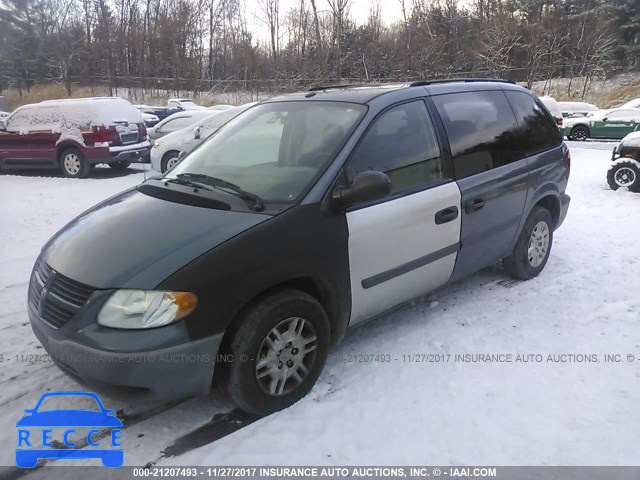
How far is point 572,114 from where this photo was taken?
22.0 m

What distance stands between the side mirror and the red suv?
31.8 feet

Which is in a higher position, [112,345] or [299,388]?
[112,345]

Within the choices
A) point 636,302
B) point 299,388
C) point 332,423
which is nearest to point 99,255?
point 299,388

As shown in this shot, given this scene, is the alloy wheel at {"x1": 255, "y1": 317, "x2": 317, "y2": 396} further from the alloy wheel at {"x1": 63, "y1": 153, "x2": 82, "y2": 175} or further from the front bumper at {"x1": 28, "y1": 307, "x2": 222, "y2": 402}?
the alloy wheel at {"x1": 63, "y1": 153, "x2": 82, "y2": 175}

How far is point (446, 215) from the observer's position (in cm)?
362

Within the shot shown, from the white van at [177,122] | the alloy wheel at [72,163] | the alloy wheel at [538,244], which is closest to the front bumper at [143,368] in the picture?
the alloy wheel at [538,244]

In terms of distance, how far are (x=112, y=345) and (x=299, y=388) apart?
110 centimetres

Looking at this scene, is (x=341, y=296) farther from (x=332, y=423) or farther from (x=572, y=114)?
(x=572, y=114)

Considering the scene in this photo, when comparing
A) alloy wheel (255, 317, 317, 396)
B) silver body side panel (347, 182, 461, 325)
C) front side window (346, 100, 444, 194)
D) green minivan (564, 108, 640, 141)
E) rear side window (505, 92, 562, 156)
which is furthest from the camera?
green minivan (564, 108, 640, 141)

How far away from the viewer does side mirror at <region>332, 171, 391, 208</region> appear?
9.42 feet

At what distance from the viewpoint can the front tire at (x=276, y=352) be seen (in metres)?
2.62

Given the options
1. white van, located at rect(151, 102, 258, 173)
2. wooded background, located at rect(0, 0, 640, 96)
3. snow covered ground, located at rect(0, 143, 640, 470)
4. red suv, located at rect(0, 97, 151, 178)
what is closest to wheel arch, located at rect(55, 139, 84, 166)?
red suv, located at rect(0, 97, 151, 178)

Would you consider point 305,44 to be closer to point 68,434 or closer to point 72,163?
point 72,163

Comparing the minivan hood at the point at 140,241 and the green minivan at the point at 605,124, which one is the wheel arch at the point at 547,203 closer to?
the minivan hood at the point at 140,241
